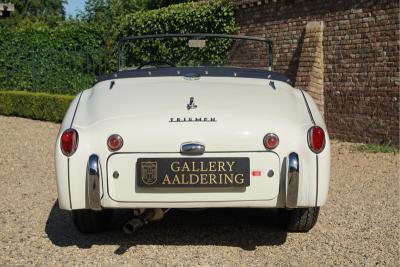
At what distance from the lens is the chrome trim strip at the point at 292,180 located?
3.70 meters

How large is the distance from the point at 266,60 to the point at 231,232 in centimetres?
174

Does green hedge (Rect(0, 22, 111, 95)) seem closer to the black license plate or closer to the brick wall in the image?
the brick wall

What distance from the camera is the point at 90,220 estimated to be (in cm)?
428

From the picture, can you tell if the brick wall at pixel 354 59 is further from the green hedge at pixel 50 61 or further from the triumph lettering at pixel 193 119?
the triumph lettering at pixel 193 119

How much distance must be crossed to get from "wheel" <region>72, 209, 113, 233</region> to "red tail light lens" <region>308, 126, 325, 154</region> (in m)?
1.63

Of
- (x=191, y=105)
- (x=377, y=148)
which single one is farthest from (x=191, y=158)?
(x=377, y=148)

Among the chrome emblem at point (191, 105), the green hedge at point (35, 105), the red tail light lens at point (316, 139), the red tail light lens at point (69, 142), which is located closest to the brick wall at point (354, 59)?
the green hedge at point (35, 105)

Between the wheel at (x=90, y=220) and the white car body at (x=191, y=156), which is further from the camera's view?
the wheel at (x=90, y=220)

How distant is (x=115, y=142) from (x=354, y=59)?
756 centimetres

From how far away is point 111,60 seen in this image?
16016 millimetres

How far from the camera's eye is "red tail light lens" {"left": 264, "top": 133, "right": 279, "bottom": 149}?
3.73 m

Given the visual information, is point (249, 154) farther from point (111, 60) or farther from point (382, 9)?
point (111, 60)

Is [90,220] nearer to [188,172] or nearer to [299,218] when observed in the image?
[188,172]

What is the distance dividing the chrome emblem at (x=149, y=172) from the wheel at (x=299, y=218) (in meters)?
1.18
